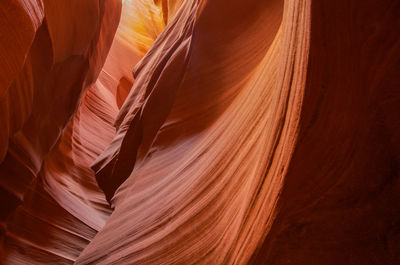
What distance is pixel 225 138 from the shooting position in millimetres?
1642

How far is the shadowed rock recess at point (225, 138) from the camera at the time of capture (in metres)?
0.92

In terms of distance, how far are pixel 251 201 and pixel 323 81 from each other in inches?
15.3

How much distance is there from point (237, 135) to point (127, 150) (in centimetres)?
138

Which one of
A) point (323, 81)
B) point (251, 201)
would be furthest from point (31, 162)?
point (323, 81)

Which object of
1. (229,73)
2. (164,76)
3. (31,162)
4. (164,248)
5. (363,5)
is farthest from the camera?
(31,162)

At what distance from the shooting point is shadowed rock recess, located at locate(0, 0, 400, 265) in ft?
3.02

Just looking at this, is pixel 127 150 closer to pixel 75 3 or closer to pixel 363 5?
pixel 75 3

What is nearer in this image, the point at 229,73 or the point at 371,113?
the point at 371,113

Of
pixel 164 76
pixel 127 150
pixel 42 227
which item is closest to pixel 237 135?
pixel 164 76

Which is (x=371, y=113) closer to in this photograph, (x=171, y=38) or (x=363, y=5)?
(x=363, y=5)

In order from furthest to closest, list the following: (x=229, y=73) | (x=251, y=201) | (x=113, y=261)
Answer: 1. (x=229, y=73)
2. (x=113, y=261)
3. (x=251, y=201)

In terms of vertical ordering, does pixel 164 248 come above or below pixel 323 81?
below

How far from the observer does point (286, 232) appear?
0.97 meters

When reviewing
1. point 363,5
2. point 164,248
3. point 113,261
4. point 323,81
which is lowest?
point 113,261
